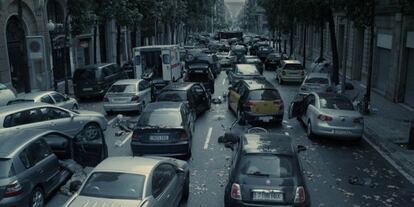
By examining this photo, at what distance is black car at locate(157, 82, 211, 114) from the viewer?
675 inches

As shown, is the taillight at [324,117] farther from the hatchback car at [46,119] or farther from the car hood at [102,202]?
the car hood at [102,202]

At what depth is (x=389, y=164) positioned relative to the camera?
12.6m

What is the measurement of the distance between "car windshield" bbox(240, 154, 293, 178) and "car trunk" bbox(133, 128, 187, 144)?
159 inches

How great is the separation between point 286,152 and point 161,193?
2.50 metres

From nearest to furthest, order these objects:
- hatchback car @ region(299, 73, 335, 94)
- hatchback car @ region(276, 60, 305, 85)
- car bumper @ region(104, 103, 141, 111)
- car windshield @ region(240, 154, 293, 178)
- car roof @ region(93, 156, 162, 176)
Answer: car roof @ region(93, 156, 162, 176) → car windshield @ region(240, 154, 293, 178) → car bumper @ region(104, 103, 141, 111) → hatchback car @ region(299, 73, 335, 94) → hatchback car @ region(276, 60, 305, 85)

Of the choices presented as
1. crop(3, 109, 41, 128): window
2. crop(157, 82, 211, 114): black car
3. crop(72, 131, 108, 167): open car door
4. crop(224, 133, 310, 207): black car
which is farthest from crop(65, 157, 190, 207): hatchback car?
crop(157, 82, 211, 114): black car

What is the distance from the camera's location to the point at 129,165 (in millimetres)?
7820

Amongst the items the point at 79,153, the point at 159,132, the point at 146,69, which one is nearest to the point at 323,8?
the point at 146,69

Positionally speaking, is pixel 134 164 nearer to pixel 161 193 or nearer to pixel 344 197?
pixel 161 193

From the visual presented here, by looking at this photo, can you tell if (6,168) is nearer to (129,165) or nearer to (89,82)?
(129,165)

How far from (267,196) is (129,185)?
8.15 feet

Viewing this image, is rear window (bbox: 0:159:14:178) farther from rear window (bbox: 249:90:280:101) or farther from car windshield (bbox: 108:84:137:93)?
car windshield (bbox: 108:84:137:93)

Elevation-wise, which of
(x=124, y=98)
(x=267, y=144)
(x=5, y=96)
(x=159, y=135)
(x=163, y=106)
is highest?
(x=267, y=144)

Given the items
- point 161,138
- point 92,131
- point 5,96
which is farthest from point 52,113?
point 5,96
